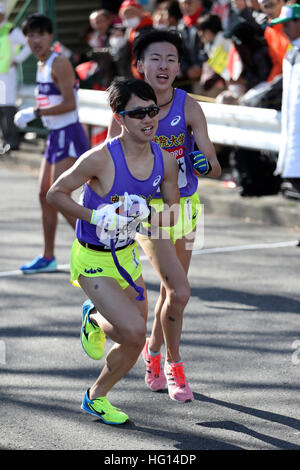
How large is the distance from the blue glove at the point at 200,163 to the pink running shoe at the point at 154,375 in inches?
43.9

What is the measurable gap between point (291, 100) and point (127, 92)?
341 cm

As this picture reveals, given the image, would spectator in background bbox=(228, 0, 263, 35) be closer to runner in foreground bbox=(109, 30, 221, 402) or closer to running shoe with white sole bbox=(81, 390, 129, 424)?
runner in foreground bbox=(109, 30, 221, 402)

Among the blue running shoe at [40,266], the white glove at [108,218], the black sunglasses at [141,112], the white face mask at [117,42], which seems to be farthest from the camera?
the white face mask at [117,42]

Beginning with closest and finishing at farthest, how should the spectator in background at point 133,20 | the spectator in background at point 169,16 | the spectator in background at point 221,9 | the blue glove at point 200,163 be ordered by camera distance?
the blue glove at point 200,163
the spectator in background at point 221,9
the spectator in background at point 169,16
the spectator in background at point 133,20

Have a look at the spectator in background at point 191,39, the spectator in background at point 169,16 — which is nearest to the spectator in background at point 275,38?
the spectator in background at point 191,39

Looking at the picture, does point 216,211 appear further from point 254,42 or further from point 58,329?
point 58,329

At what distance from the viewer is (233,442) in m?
4.61

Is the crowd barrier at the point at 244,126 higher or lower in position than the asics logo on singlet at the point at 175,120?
lower

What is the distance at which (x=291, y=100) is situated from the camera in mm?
7914

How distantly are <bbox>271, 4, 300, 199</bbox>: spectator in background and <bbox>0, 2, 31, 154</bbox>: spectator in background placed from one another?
7.21 m

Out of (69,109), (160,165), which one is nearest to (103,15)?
(69,109)

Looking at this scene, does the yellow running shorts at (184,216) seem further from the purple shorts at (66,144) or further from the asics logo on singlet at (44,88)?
the asics logo on singlet at (44,88)

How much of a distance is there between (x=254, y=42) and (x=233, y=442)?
6.63 m

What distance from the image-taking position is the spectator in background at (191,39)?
38.9 feet
